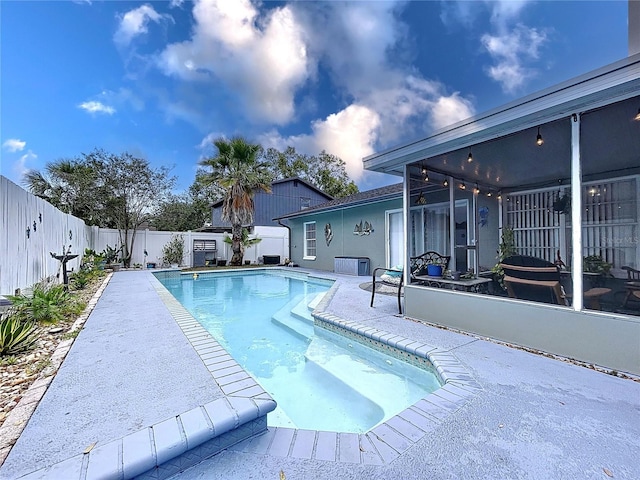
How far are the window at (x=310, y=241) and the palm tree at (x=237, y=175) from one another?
2.94 m

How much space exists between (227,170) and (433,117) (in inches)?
385

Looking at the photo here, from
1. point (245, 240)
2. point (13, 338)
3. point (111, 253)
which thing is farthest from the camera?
point (245, 240)

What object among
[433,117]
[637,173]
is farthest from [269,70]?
[637,173]

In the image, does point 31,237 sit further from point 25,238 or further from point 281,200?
point 281,200

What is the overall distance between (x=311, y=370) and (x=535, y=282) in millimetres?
3107

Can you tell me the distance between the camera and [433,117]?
36.8 feet

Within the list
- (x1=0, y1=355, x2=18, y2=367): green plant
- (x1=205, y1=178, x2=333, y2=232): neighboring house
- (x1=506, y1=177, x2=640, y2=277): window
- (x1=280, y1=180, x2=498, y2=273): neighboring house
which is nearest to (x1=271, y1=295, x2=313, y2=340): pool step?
(x1=280, y1=180, x2=498, y2=273): neighboring house

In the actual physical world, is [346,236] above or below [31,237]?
above

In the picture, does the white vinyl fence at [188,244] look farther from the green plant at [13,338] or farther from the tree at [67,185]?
the green plant at [13,338]

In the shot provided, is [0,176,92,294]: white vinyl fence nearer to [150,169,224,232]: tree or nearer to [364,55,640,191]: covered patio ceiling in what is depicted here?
[364,55,640,191]: covered patio ceiling

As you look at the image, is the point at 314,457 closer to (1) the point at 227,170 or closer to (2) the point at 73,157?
(1) the point at 227,170

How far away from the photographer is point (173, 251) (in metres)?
15.7

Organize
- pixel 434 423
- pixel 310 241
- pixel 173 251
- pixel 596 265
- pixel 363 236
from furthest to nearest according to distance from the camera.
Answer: pixel 173 251
pixel 310 241
pixel 363 236
pixel 596 265
pixel 434 423

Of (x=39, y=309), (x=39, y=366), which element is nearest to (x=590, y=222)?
(x=39, y=366)
